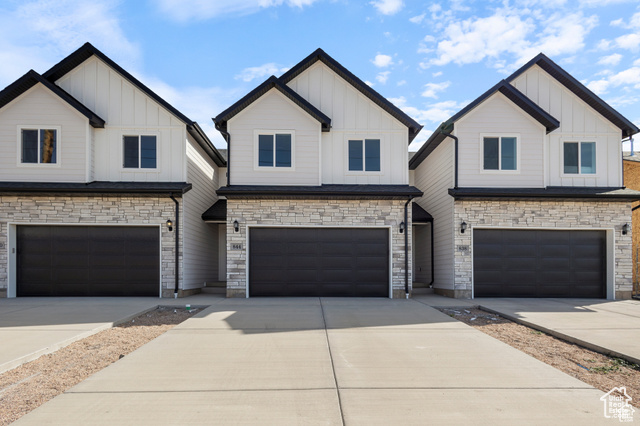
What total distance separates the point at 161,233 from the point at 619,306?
→ 45.5ft

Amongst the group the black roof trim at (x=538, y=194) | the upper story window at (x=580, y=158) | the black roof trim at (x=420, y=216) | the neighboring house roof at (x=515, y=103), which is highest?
the neighboring house roof at (x=515, y=103)

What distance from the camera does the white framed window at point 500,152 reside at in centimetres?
1405

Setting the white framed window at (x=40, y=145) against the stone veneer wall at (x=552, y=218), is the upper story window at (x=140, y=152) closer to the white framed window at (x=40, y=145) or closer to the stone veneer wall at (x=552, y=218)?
the white framed window at (x=40, y=145)

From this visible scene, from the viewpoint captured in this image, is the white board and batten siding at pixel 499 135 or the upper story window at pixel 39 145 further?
the white board and batten siding at pixel 499 135

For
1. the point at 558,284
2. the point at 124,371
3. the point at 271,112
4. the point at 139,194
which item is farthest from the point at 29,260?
the point at 558,284

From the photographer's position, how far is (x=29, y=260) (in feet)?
44.4

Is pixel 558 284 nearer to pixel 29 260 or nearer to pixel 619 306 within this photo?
pixel 619 306

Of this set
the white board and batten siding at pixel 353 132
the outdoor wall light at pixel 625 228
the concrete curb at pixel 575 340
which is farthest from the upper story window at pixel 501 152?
the concrete curb at pixel 575 340

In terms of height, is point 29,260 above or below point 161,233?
below

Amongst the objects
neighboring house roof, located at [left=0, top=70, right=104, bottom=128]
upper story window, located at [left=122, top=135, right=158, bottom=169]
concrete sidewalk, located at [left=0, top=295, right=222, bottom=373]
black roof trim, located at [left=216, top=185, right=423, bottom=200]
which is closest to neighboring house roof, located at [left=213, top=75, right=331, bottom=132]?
black roof trim, located at [left=216, top=185, right=423, bottom=200]

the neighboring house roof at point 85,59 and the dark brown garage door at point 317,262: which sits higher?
the neighboring house roof at point 85,59

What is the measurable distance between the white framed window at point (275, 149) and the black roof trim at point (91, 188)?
8.70 ft

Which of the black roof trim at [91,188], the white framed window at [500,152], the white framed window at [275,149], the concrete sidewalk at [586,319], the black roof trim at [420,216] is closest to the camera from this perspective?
the concrete sidewalk at [586,319]

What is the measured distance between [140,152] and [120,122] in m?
1.18
